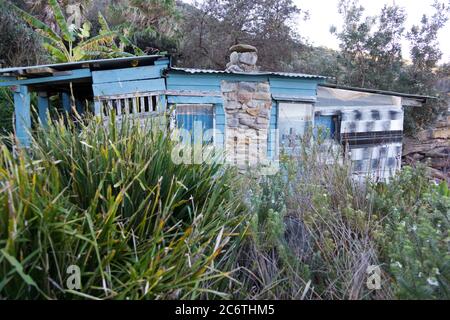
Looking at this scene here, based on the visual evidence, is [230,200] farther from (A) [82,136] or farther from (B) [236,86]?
(B) [236,86]

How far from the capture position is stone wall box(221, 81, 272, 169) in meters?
8.20

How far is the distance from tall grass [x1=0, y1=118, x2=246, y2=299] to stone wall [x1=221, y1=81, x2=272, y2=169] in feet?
18.1

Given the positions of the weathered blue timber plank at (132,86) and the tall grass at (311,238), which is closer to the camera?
the tall grass at (311,238)

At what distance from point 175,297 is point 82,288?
462 millimetres

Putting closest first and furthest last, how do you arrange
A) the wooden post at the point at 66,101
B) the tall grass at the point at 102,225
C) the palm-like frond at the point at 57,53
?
the tall grass at the point at 102,225
the wooden post at the point at 66,101
the palm-like frond at the point at 57,53

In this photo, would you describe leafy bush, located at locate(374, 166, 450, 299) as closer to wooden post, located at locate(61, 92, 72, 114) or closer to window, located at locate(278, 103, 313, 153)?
window, located at locate(278, 103, 313, 153)

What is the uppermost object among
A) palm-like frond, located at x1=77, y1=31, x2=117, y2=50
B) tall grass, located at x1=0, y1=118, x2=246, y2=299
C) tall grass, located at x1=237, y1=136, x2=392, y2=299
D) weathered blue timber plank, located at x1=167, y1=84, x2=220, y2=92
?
palm-like frond, located at x1=77, y1=31, x2=117, y2=50

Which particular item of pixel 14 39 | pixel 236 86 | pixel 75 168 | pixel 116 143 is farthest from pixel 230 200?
pixel 14 39

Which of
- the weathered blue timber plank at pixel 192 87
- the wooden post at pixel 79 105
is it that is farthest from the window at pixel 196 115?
the wooden post at pixel 79 105

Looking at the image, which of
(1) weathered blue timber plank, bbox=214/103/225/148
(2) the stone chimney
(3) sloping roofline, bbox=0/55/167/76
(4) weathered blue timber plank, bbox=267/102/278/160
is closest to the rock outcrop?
(4) weathered blue timber plank, bbox=267/102/278/160

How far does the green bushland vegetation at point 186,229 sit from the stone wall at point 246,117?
4.69m

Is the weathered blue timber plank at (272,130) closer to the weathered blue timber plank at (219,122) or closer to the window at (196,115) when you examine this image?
the weathered blue timber plank at (219,122)

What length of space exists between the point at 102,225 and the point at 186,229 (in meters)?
0.59

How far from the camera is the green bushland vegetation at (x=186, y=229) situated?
1.76m
